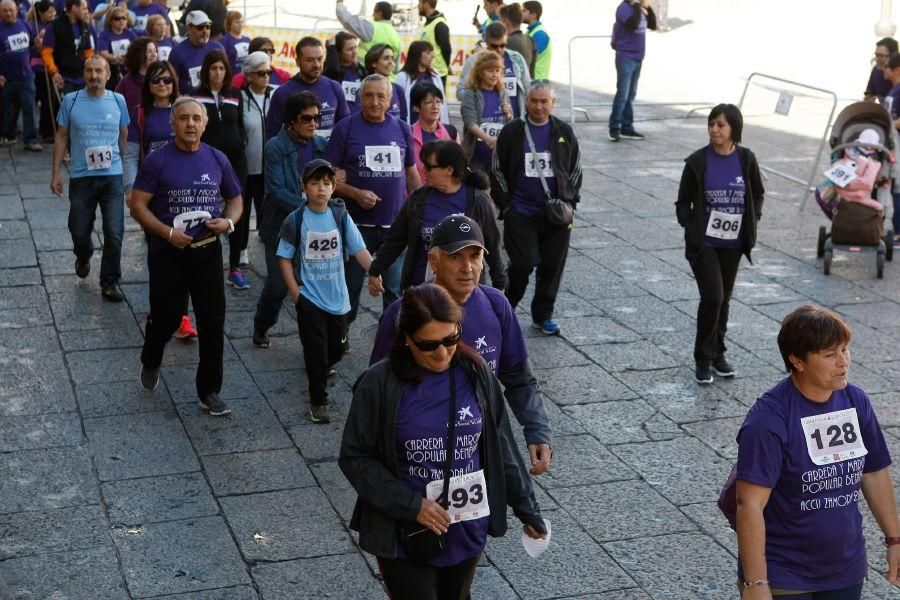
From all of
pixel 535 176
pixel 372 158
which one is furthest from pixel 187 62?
pixel 535 176

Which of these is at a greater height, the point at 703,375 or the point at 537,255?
the point at 537,255

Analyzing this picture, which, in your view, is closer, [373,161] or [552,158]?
[373,161]

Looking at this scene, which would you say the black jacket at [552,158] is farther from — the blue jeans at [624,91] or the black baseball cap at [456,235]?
the blue jeans at [624,91]

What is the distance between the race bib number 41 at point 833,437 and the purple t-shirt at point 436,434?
41.2 inches

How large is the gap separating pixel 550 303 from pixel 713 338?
1.38m

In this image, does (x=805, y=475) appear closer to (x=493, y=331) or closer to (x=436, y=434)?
(x=436, y=434)

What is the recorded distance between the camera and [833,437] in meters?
4.09

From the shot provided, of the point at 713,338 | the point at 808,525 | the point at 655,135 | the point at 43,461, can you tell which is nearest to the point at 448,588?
the point at 808,525

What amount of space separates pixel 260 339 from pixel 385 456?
4.75 metres

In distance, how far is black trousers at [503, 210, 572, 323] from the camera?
8.84 m

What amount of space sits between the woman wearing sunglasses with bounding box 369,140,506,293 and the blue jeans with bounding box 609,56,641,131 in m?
9.49

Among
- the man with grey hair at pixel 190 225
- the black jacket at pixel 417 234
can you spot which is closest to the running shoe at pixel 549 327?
the black jacket at pixel 417 234

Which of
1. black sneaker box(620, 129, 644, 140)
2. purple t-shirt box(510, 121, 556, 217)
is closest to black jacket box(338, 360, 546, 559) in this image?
purple t-shirt box(510, 121, 556, 217)

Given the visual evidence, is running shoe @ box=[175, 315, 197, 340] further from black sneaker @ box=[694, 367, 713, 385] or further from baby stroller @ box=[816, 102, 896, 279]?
baby stroller @ box=[816, 102, 896, 279]
